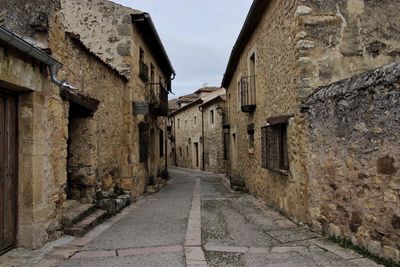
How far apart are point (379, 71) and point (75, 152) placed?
5.02 meters

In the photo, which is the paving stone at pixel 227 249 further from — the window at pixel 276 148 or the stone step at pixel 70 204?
the stone step at pixel 70 204

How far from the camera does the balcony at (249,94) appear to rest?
994cm

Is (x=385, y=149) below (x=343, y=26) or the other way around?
below

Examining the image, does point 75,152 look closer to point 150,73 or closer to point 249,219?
point 249,219

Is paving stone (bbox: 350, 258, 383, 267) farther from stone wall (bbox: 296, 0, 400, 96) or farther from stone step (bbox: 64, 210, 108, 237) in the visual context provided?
stone step (bbox: 64, 210, 108, 237)

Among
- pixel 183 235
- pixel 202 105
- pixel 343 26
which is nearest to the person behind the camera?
pixel 183 235

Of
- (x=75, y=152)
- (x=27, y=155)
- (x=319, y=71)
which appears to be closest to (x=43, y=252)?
(x=27, y=155)

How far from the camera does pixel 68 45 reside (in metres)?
5.74

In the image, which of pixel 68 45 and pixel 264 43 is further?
pixel 264 43

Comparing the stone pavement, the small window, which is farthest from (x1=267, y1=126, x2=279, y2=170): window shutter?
the small window

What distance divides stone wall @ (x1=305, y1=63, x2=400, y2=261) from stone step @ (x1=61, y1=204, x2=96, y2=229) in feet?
11.6

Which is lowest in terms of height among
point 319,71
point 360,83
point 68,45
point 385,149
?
point 385,149

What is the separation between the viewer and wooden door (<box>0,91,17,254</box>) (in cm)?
423

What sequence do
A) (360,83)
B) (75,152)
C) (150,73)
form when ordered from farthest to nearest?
(150,73), (75,152), (360,83)
